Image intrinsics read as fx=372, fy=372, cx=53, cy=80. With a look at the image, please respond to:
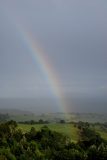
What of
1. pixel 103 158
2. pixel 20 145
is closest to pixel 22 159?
pixel 20 145

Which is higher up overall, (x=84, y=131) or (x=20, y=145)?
(x=84, y=131)

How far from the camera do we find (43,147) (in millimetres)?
79062

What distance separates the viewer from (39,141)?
85125mm

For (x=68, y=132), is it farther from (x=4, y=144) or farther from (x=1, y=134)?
(x=4, y=144)

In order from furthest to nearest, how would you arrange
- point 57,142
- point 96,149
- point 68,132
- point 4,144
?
point 68,132, point 57,142, point 4,144, point 96,149

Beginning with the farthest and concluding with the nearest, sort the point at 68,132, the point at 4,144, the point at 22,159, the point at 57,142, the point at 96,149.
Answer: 1. the point at 68,132
2. the point at 57,142
3. the point at 4,144
4. the point at 96,149
5. the point at 22,159

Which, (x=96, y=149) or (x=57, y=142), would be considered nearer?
(x=96, y=149)

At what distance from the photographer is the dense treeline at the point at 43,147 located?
6706 cm

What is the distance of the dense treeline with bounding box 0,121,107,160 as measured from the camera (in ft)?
220

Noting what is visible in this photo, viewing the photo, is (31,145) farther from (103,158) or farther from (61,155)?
(103,158)

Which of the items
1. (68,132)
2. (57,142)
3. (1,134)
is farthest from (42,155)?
(68,132)

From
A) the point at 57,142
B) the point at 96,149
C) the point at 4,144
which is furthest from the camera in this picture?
the point at 57,142

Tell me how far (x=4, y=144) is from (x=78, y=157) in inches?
727

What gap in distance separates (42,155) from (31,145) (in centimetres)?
685
